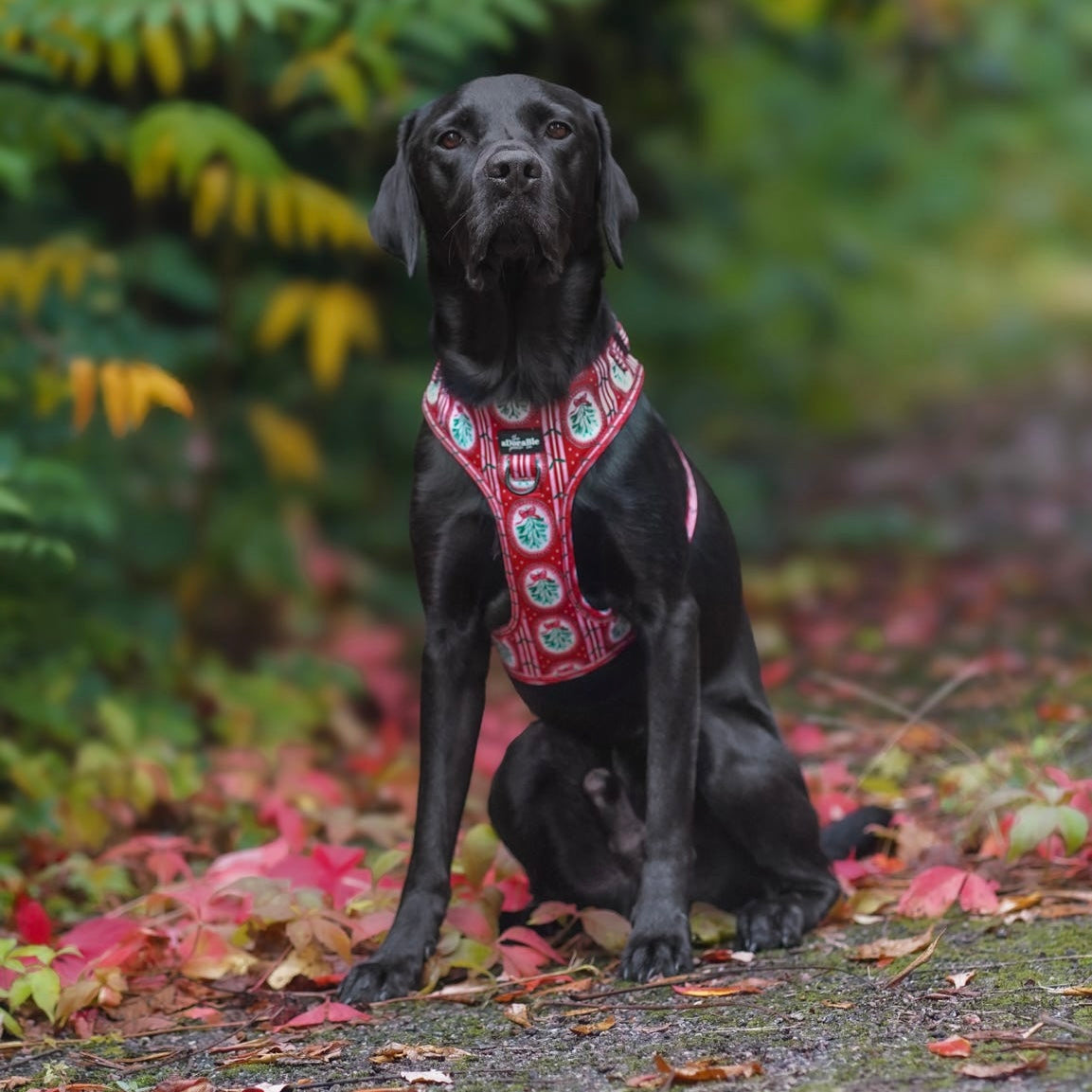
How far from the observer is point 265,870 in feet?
13.0

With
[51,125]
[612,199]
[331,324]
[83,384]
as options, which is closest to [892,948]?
[612,199]

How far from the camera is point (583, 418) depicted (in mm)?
3475

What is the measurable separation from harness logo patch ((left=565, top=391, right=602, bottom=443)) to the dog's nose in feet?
1.48

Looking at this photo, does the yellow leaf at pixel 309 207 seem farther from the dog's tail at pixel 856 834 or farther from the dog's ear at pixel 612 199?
the dog's tail at pixel 856 834

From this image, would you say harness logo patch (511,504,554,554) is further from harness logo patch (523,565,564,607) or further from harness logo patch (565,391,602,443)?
harness logo patch (565,391,602,443)

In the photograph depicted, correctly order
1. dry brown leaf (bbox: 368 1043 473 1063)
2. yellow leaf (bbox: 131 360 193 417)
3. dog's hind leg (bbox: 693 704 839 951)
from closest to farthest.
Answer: dry brown leaf (bbox: 368 1043 473 1063) < dog's hind leg (bbox: 693 704 839 951) < yellow leaf (bbox: 131 360 193 417)

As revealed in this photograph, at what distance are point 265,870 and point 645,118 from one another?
621cm

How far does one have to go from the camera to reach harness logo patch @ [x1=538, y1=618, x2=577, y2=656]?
3.52 m

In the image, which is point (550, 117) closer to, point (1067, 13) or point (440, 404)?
point (440, 404)

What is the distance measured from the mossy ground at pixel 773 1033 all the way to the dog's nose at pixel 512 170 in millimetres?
1567

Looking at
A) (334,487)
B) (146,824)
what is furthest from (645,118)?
(146,824)

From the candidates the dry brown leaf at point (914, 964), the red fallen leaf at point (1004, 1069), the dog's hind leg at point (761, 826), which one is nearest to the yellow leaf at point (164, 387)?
the dog's hind leg at point (761, 826)

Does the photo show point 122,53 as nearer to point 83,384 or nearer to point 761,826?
Answer: point 83,384

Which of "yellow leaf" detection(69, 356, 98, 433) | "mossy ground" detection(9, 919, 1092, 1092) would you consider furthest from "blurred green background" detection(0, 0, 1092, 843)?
"mossy ground" detection(9, 919, 1092, 1092)
